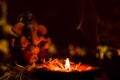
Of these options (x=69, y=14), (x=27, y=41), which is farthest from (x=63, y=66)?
(x=69, y=14)

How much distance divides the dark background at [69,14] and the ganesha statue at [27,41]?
0.17 meters

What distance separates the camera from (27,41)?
57.0 inches

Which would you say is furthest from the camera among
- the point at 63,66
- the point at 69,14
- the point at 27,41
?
the point at 69,14

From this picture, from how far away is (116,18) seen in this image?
1597mm

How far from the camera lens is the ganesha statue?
143 centimetres

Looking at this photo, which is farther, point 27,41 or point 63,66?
point 27,41

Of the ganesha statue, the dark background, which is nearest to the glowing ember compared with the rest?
the ganesha statue

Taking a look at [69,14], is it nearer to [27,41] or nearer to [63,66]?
[27,41]

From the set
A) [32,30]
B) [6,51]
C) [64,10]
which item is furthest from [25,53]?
[64,10]

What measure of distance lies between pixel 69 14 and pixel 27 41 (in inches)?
13.9

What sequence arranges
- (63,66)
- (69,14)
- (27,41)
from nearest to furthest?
1. (63,66)
2. (27,41)
3. (69,14)

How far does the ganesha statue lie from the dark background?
6.6 inches

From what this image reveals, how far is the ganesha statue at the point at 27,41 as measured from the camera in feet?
4.70

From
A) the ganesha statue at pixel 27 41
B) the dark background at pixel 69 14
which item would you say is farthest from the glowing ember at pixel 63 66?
the dark background at pixel 69 14
